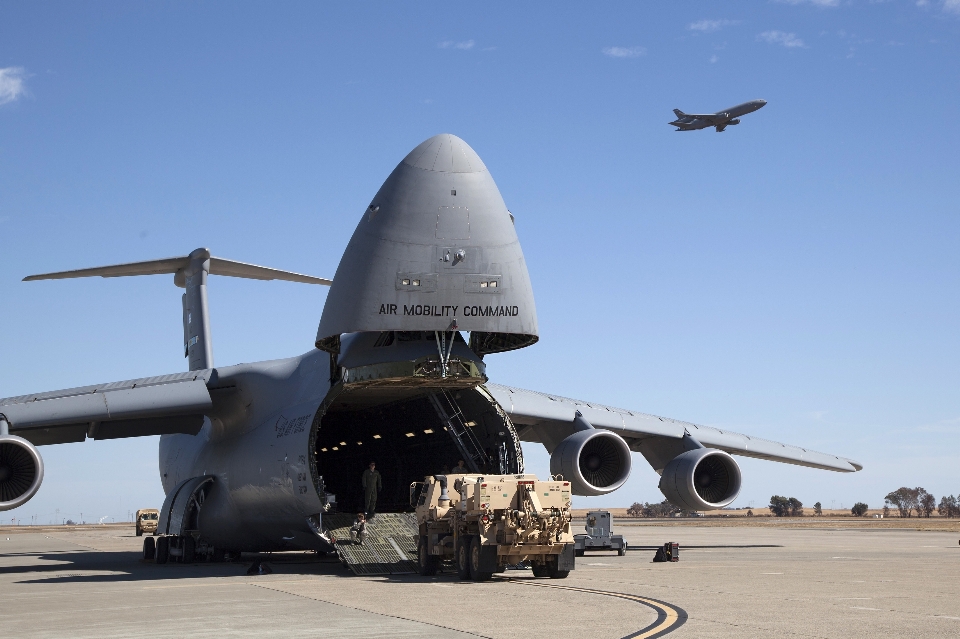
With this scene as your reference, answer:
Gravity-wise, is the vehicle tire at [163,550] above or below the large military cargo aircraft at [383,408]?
below

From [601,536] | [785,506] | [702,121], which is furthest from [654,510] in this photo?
[601,536]

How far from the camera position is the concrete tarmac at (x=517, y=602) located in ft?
33.3

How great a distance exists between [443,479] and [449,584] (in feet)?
7.70

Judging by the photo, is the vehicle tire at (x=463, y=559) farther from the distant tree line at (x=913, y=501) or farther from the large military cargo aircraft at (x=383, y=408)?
the distant tree line at (x=913, y=501)

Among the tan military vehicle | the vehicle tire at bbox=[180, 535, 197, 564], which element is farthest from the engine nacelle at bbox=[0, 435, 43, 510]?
the tan military vehicle

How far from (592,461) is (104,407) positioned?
30.9ft

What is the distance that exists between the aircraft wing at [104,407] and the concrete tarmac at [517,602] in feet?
9.31

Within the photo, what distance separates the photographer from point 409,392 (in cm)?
2103

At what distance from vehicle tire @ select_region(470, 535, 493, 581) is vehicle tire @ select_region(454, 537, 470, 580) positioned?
6.1 inches

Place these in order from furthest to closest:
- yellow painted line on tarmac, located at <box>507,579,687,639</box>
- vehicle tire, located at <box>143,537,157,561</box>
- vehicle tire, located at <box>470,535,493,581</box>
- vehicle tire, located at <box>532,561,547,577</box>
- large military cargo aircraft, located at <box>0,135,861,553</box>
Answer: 1. vehicle tire, located at <box>143,537,157,561</box>
2. large military cargo aircraft, located at <box>0,135,861,553</box>
3. vehicle tire, located at <box>532,561,547,577</box>
4. vehicle tire, located at <box>470,535,493,581</box>
5. yellow painted line on tarmac, located at <box>507,579,687,639</box>

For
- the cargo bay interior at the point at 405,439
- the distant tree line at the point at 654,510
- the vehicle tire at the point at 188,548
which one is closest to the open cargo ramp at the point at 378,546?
the cargo bay interior at the point at 405,439

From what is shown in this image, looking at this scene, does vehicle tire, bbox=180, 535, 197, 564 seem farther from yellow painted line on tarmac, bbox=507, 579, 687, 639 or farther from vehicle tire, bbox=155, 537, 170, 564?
yellow painted line on tarmac, bbox=507, 579, 687, 639

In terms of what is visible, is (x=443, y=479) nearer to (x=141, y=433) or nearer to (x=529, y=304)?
(x=529, y=304)

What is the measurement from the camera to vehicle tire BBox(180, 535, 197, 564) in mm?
23125
